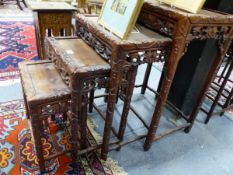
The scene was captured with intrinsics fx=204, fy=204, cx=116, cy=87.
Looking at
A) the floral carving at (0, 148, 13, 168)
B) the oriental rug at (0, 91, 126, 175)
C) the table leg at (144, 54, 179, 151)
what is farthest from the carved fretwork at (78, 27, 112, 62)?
the floral carving at (0, 148, 13, 168)

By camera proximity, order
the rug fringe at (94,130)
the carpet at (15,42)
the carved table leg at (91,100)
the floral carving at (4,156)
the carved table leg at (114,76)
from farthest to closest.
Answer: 1. the carpet at (15,42)
2. the carved table leg at (91,100)
3. the rug fringe at (94,130)
4. the floral carving at (4,156)
5. the carved table leg at (114,76)

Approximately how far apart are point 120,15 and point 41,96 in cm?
54

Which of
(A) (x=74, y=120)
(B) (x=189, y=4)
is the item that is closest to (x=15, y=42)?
(A) (x=74, y=120)

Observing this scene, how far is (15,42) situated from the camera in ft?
9.11

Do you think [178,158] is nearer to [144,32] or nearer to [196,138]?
[196,138]

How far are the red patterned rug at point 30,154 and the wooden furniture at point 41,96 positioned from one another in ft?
0.41

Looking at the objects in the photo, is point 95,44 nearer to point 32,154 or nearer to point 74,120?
point 74,120

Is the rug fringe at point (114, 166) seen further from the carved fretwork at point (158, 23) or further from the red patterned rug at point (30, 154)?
the carved fretwork at point (158, 23)

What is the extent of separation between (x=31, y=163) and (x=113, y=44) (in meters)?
0.89

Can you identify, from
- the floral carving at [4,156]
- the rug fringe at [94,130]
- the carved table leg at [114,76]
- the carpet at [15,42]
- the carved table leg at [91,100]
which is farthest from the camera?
the carpet at [15,42]

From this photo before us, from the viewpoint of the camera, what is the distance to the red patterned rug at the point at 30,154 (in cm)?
122

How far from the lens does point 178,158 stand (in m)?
1.42

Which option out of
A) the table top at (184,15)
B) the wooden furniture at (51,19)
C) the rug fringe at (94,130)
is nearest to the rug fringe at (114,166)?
the rug fringe at (94,130)

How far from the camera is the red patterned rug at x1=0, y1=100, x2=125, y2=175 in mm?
1218
